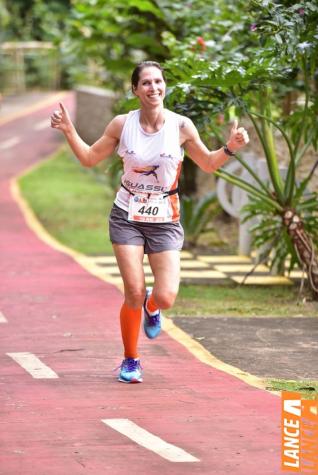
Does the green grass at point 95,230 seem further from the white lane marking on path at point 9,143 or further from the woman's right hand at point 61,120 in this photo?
the woman's right hand at point 61,120

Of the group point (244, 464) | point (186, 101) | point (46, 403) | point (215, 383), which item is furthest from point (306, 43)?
point (244, 464)

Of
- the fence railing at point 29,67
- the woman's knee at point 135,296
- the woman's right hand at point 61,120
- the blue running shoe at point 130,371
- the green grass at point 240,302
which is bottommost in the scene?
the fence railing at point 29,67

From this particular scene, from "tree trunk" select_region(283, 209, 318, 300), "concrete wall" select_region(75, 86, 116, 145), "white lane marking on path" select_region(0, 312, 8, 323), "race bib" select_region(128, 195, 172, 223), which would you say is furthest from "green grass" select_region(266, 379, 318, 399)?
"concrete wall" select_region(75, 86, 116, 145)

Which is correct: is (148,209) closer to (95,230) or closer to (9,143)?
(95,230)

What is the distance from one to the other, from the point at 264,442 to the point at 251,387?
59.3 inches

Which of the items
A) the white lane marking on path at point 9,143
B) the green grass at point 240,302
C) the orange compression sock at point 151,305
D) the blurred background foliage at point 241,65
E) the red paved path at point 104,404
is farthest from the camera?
the white lane marking on path at point 9,143

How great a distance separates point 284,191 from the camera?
12727mm

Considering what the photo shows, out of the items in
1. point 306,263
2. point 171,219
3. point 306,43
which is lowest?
point 306,263

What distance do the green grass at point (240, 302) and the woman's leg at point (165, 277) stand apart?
2.96 meters

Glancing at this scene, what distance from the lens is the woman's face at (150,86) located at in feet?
28.3

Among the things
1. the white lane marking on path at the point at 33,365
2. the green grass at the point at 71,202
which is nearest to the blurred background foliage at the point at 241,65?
the green grass at the point at 71,202

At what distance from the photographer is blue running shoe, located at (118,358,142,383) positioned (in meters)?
8.77

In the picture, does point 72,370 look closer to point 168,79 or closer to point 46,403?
point 46,403

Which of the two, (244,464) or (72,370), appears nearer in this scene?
(244,464)
